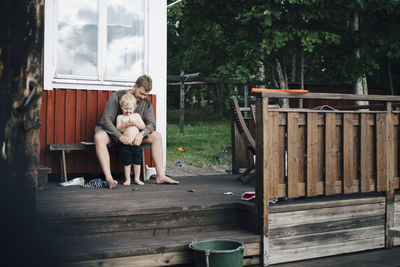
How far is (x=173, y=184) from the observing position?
5250 mm

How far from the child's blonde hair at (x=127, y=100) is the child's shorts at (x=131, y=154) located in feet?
1.45

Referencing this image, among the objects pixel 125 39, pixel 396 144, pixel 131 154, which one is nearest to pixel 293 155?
pixel 396 144

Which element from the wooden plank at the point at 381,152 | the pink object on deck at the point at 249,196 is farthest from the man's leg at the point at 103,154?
the wooden plank at the point at 381,152

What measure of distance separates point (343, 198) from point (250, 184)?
1.29 metres

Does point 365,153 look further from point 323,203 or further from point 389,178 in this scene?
point 323,203

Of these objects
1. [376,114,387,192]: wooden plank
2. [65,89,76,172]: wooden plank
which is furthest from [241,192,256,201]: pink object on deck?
[65,89,76,172]: wooden plank

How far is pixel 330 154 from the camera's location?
4016mm

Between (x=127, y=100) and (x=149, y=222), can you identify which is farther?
(x=127, y=100)

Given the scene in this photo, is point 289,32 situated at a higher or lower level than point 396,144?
higher

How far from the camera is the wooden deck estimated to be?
10.7ft

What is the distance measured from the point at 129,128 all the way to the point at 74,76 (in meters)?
0.99

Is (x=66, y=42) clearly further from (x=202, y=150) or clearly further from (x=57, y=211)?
(x=202, y=150)

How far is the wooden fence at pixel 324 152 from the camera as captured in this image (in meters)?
3.66

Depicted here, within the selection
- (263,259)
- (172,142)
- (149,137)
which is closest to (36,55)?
(263,259)
